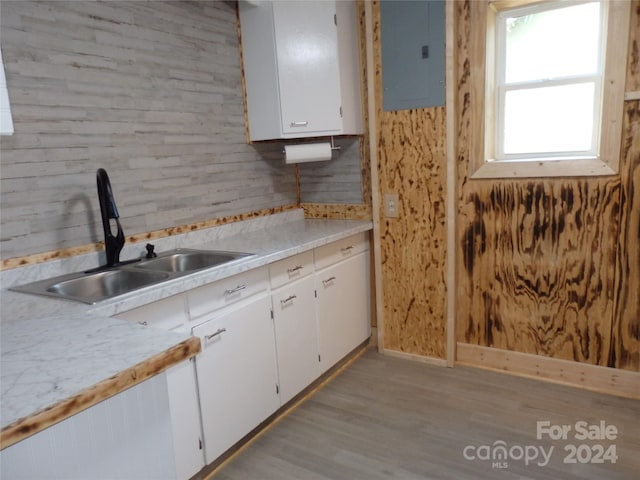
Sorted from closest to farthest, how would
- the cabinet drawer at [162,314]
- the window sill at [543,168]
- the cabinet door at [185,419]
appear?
the cabinet drawer at [162,314] < the cabinet door at [185,419] < the window sill at [543,168]

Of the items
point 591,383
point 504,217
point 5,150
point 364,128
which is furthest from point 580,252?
point 5,150

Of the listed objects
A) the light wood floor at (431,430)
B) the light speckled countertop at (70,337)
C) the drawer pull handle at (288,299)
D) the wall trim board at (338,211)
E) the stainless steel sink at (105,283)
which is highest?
the wall trim board at (338,211)

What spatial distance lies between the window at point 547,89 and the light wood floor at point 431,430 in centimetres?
121

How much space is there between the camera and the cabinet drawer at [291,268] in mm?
2255

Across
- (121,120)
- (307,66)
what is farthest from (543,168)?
(121,120)

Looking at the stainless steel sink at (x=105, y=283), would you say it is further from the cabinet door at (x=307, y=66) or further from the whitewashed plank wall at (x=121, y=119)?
the cabinet door at (x=307, y=66)

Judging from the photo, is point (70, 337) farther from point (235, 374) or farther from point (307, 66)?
point (307, 66)

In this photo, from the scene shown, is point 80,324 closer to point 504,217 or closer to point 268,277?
point 268,277

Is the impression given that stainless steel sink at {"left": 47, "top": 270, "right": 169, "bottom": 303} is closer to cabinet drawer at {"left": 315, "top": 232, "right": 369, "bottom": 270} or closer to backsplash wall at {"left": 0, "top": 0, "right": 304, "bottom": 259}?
backsplash wall at {"left": 0, "top": 0, "right": 304, "bottom": 259}

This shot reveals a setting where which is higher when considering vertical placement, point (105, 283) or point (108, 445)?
point (105, 283)

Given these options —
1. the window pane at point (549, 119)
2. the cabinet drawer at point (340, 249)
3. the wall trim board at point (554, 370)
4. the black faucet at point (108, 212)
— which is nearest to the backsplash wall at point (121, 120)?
the black faucet at point (108, 212)

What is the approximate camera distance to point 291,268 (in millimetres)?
2373

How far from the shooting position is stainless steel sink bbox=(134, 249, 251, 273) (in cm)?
219

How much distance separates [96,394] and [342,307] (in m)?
2.00
